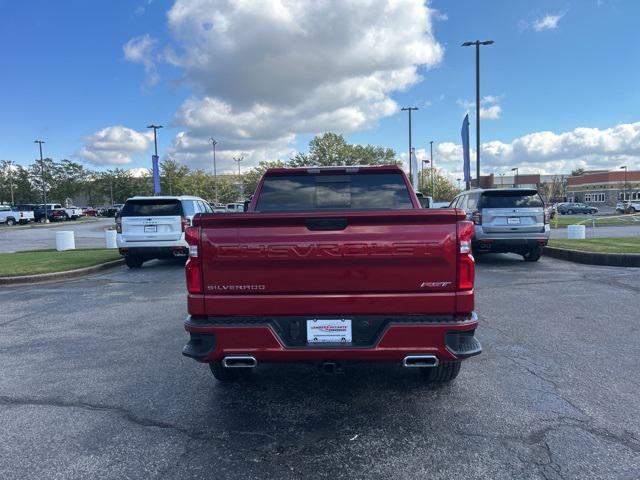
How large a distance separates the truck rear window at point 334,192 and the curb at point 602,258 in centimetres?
860

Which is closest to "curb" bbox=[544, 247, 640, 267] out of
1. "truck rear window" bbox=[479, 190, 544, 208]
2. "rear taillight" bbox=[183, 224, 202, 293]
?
"truck rear window" bbox=[479, 190, 544, 208]

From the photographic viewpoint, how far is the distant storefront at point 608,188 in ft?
260

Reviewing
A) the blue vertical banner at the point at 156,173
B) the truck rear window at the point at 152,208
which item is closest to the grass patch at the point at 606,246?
the truck rear window at the point at 152,208

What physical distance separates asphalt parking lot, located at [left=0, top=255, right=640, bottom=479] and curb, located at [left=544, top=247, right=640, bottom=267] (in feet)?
18.7

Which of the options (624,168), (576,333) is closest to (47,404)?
(576,333)

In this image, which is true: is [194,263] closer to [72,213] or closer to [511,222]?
[511,222]

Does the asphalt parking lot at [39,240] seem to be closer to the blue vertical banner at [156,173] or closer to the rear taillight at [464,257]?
the blue vertical banner at [156,173]

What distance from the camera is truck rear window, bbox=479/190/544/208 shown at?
1123 centimetres

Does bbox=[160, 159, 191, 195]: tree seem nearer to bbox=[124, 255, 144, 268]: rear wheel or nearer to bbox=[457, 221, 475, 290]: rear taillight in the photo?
bbox=[124, 255, 144, 268]: rear wheel

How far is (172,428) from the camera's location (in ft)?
11.0

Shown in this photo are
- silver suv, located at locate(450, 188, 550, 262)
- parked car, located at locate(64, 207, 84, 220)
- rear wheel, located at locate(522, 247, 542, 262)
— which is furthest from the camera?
parked car, located at locate(64, 207, 84, 220)

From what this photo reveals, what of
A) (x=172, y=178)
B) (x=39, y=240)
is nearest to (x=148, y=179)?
(x=172, y=178)

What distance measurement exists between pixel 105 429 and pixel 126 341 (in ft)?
7.69

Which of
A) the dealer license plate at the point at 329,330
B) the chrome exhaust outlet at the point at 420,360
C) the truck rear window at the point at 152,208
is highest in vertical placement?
the truck rear window at the point at 152,208
